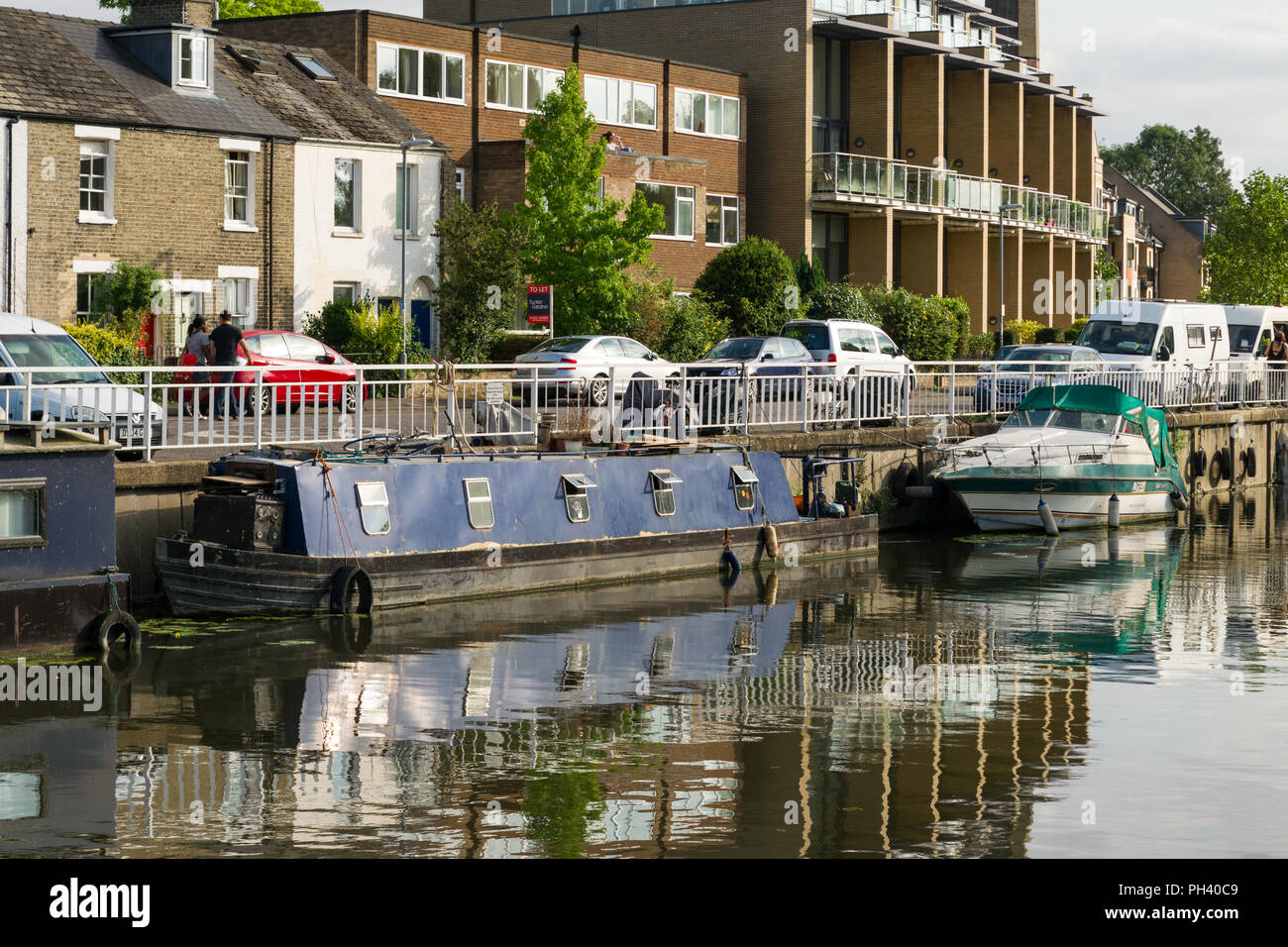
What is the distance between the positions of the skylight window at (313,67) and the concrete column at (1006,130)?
35.5 m

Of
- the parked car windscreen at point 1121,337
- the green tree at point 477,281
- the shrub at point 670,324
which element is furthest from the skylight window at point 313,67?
the parked car windscreen at point 1121,337

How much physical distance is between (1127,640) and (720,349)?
57.7ft

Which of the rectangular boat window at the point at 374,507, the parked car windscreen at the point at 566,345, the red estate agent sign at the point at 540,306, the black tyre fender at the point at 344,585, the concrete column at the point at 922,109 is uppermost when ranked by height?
the concrete column at the point at 922,109

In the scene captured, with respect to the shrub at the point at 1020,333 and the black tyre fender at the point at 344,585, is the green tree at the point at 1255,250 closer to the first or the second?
the shrub at the point at 1020,333

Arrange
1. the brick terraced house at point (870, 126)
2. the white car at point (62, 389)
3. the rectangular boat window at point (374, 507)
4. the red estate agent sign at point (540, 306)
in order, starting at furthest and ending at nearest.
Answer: the brick terraced house at point (870, 126), the red estate agent sign at point (540, 306), the rectangular boat window at point (374, 507), the white car at point (62, 389)

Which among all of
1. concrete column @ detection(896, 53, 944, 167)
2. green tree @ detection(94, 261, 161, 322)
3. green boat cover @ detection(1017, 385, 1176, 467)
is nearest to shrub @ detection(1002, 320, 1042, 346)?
concrete column @ detection(896, 53, 944, 167)

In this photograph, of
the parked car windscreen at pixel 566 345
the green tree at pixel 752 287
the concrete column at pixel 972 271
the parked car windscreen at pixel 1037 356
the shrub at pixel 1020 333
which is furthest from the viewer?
the concrete column at pixel 972 271

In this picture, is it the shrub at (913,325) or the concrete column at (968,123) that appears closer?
the shrub at (913,325)

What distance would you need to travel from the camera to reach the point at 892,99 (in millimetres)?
64875

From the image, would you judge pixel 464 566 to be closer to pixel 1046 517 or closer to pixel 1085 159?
pixel 1046 517

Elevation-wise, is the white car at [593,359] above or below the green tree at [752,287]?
below

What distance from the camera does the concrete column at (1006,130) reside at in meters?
71.2

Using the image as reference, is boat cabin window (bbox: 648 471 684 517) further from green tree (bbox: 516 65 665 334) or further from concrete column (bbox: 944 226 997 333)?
concrete column (bbox: 944 226 997 333)

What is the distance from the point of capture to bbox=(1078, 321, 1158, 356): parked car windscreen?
4050cm
